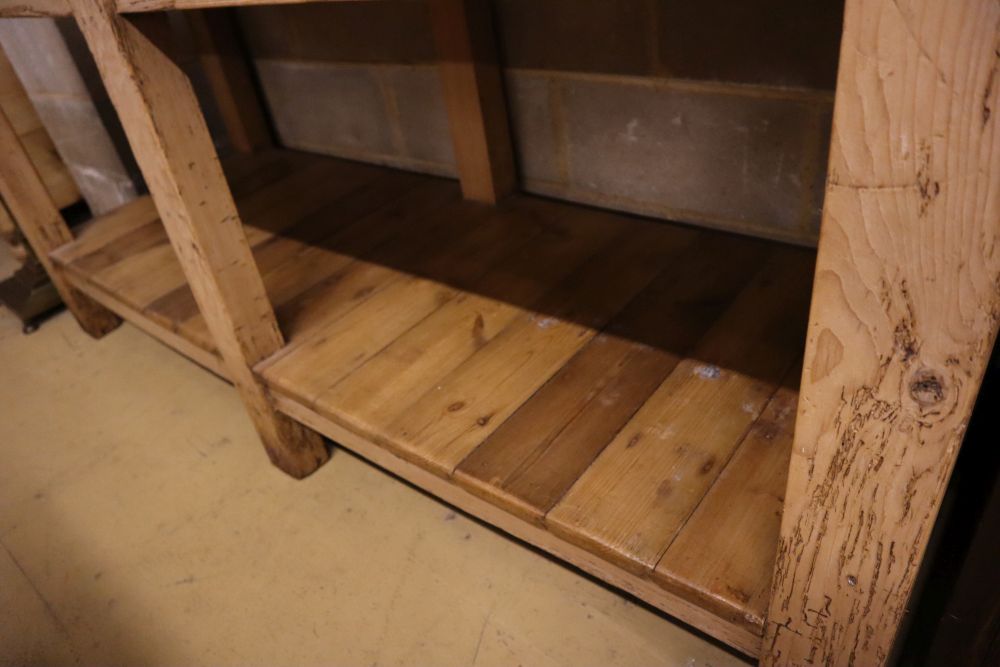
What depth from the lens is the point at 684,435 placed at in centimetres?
94

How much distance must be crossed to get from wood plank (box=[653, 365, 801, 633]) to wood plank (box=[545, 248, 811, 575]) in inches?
0.7

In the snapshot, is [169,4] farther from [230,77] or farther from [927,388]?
[230,77]

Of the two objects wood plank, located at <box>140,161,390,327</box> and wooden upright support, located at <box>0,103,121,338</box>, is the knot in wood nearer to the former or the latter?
wood plank, located at <box>140,161,390,327</box>

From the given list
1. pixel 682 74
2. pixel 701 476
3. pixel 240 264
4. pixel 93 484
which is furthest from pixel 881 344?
pixel 93 484

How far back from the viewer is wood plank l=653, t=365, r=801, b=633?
0.73 meters

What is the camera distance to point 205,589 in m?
1.22

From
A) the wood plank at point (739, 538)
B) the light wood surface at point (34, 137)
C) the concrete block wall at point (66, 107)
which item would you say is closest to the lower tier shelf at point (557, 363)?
the wood plank at point (739, 538)

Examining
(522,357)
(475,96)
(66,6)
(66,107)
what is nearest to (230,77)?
(66,107)

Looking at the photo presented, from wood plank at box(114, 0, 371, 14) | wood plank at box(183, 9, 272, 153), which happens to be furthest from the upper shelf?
wood plank at box(183, 9, 272, 153)

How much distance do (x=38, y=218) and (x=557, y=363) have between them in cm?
157

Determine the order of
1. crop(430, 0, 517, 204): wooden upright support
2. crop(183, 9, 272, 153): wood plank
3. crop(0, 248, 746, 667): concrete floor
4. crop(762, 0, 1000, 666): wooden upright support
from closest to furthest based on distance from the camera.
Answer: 1. crop(762, 0, 1000, 666): wooden upright support
2. crop(0, 248, 746, 667): concrete floor
3. crop(430, 0, 517, 204): wooden upright support
4. crop(183, 9, 272, 153): wood plank

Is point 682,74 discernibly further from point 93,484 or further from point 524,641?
point 93,484

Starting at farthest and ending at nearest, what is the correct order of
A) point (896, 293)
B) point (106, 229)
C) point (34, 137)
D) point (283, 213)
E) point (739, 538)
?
point (34, 137) < point (106, 229) < point (283, 213) < point (739, 538) < point (896, 293)

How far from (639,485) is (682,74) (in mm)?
768
